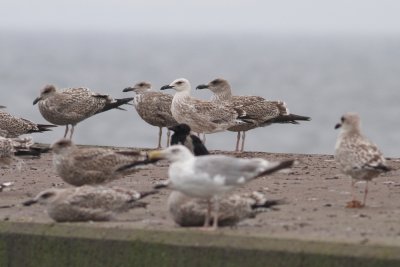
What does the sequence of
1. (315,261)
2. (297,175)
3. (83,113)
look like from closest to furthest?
(315,261), (297,175), (83,113)

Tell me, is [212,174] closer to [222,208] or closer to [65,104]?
[222,208]

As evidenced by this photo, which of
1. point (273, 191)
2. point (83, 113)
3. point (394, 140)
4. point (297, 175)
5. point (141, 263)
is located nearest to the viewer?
point (141, 263)

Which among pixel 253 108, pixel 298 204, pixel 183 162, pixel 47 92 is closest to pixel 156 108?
pixel 253 108

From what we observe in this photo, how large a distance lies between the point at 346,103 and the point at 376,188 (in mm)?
60019

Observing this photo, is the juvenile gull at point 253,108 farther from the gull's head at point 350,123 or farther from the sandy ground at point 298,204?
the gull's head at point 350,123

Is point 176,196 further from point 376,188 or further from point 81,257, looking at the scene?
point 376,188

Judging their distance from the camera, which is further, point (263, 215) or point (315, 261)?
point (263, 215)

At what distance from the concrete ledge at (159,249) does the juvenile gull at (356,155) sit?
2.50 m

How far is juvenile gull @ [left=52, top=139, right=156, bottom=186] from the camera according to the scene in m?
13.0

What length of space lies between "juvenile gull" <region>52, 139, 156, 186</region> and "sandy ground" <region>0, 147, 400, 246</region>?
458 mm

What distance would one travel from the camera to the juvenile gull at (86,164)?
13031 mm

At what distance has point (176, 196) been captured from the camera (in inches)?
435

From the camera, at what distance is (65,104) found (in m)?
19.4

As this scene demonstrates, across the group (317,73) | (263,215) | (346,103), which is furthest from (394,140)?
(317,73)
